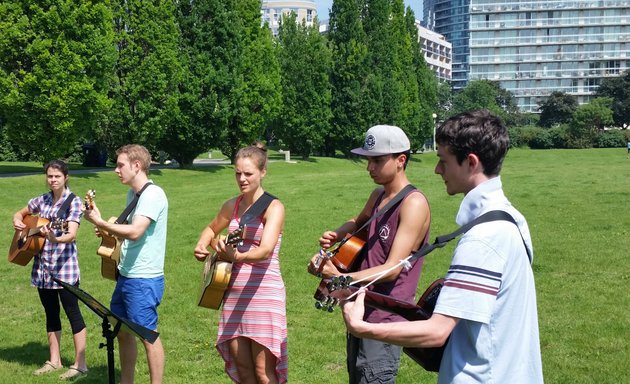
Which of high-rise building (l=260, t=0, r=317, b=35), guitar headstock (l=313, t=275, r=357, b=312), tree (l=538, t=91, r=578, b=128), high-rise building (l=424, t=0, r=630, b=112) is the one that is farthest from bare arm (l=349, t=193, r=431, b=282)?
high-rise building (l=260, t=0, r=317, b=35)

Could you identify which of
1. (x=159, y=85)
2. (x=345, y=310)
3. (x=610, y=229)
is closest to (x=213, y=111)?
(x=159, y=85)

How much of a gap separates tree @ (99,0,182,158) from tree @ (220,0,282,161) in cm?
455

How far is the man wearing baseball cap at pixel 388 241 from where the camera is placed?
4145 mm

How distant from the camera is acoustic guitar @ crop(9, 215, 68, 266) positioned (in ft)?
22.0

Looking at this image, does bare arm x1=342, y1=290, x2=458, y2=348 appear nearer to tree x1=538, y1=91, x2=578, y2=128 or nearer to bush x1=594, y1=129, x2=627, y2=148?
bush x1=594, y1=129, x2=627, y2=148

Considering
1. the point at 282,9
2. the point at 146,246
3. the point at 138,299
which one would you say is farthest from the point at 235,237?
the point at 282,9

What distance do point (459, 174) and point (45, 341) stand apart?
23.7 feet

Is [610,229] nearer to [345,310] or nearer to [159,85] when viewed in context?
[345,310]

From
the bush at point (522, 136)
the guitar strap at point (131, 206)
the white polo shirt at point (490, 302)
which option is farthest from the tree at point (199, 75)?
the bush at point (522, 136)

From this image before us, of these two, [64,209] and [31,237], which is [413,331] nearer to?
[64,209]

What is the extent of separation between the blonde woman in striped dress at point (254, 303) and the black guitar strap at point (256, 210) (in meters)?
0.03

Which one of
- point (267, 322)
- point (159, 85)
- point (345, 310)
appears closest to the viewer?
point (345, 310)

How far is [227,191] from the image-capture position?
86.5 feet

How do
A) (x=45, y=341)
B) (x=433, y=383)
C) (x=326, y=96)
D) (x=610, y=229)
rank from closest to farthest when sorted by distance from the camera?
(x=433, y=383) → (x=45, y=341) → (x=610, y=229) → (x=326, y=96)
